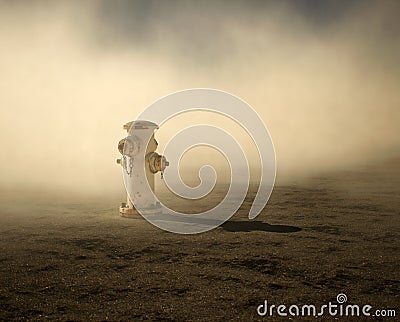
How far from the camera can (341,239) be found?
509 centimetres

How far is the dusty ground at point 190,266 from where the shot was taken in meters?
2.99

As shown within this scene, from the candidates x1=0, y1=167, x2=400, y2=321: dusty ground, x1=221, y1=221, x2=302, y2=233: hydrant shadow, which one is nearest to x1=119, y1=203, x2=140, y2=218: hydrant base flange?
x1=0, y1=167, x2=400, y2=321: dusty ground

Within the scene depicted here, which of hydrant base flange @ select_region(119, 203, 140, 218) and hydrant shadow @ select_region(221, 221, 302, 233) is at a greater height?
hydrant base flange @ select_region(119, 203, 140, 218)

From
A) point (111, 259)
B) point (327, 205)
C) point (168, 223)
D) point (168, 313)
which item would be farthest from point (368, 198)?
point (168, 313)

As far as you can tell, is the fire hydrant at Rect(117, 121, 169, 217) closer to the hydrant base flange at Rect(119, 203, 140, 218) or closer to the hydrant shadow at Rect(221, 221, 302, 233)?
the hydrant base flange at Rect(119, 203, 140, 218)

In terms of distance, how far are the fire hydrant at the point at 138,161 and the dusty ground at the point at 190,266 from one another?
33cm

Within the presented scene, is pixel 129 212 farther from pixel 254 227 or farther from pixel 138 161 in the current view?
pixel 254 227

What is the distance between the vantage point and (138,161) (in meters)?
6.96

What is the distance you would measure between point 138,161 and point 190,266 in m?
3.32

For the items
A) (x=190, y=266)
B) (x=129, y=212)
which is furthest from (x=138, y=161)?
(x=190, y=266)

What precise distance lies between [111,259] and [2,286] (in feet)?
3.70

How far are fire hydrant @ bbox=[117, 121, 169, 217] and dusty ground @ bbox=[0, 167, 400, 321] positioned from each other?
33cm

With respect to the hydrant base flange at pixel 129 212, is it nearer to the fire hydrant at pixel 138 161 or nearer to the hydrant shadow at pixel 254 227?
the fire hydrant at pixel 138 161

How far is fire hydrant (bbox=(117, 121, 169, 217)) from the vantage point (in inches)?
271
